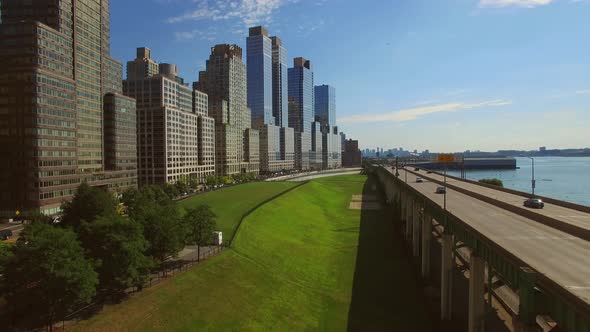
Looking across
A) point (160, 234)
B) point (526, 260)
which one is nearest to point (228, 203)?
point (160, 234)

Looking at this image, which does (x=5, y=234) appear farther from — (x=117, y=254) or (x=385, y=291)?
(x=385, y=291)

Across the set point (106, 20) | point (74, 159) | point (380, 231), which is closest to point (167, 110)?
point (106, 20)

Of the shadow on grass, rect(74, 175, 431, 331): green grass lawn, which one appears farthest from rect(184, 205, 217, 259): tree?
the shadow on grass

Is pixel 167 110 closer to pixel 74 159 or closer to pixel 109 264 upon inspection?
pixel 74 159

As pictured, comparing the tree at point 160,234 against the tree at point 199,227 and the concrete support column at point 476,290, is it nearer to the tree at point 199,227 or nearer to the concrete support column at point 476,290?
the tree at point 199,227

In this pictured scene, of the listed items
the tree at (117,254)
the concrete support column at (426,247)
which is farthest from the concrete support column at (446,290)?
the tree at (117,254)
